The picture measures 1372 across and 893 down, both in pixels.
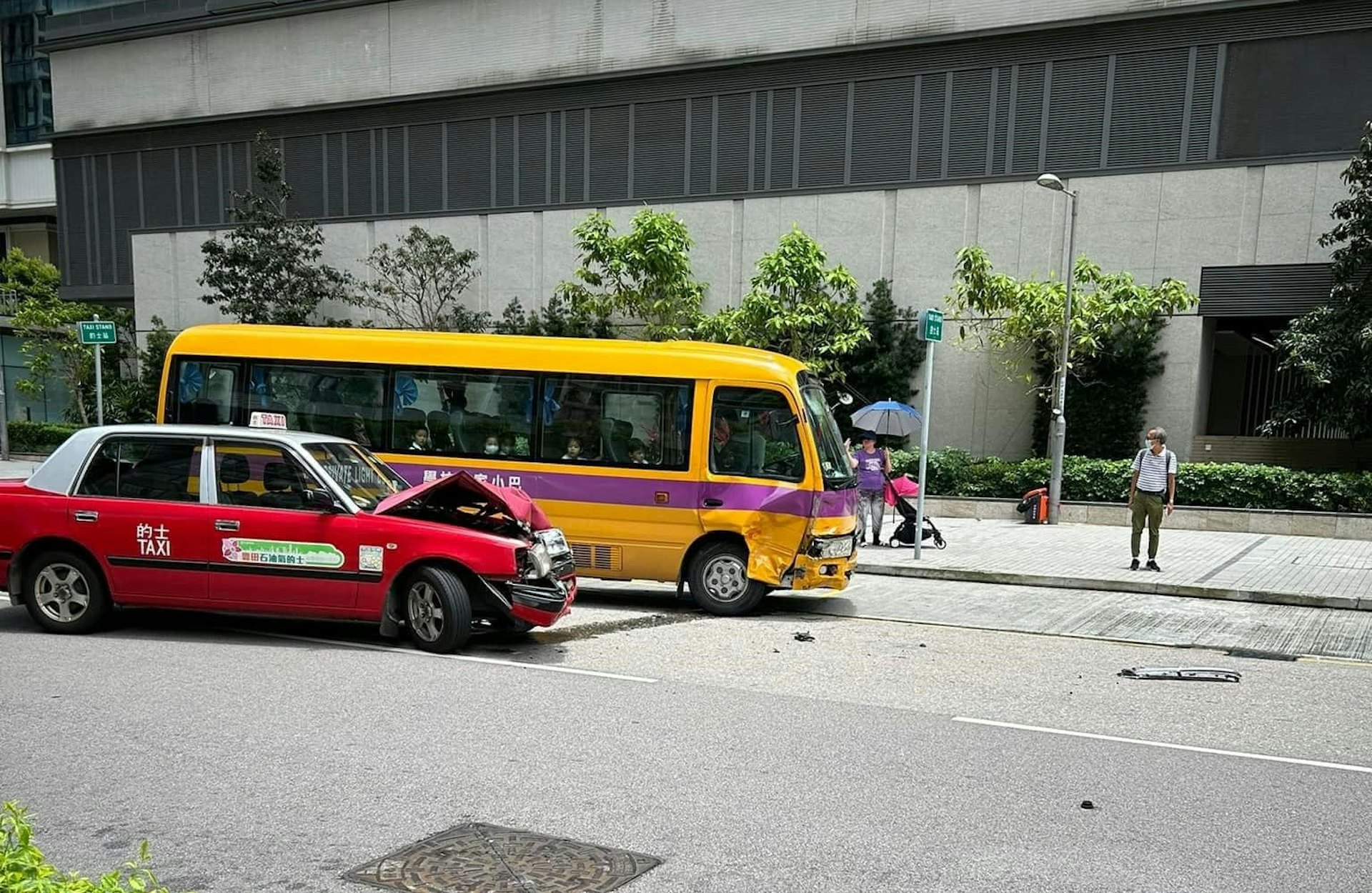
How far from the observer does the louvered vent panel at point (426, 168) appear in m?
30.0

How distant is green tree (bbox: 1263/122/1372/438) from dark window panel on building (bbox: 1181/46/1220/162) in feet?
9.71

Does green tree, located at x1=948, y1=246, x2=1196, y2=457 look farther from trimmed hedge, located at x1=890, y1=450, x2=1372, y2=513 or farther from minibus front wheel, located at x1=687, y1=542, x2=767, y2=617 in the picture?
minibus front wheel, located at x1=687, y1=542, x2=767, y2=617

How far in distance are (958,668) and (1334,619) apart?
18.9 feet

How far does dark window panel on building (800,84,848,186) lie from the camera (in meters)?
25.1

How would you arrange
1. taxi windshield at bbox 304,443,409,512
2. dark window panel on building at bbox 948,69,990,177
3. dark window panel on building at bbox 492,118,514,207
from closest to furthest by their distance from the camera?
1. taxi windshield at bbox 304,443,409,512
2. dark window panel on building at bbox 948,69,990,177
3. dark window panel on building at bbox 492,118,514,207

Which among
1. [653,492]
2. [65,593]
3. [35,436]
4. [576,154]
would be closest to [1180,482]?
[653,492]

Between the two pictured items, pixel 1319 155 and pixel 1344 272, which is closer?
pixel 1344 272

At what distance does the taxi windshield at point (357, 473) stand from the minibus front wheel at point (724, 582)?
3201 mm

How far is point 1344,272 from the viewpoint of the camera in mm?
19188

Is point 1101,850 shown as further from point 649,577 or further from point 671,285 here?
point 671,285

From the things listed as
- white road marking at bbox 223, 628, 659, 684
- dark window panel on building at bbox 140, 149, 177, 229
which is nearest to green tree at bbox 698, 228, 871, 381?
white road marking at bbox 223, 628, 659, 684

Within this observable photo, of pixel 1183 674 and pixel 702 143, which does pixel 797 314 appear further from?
pixel 1183 674

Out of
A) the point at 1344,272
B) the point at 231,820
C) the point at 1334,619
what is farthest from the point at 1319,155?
the point at 231,820

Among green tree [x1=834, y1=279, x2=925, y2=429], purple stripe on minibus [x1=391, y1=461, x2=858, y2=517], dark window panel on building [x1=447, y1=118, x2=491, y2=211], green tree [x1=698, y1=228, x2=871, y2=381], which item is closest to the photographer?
purple stripe on minibus [x1=391, y1=461, x2=858, y2=517]
